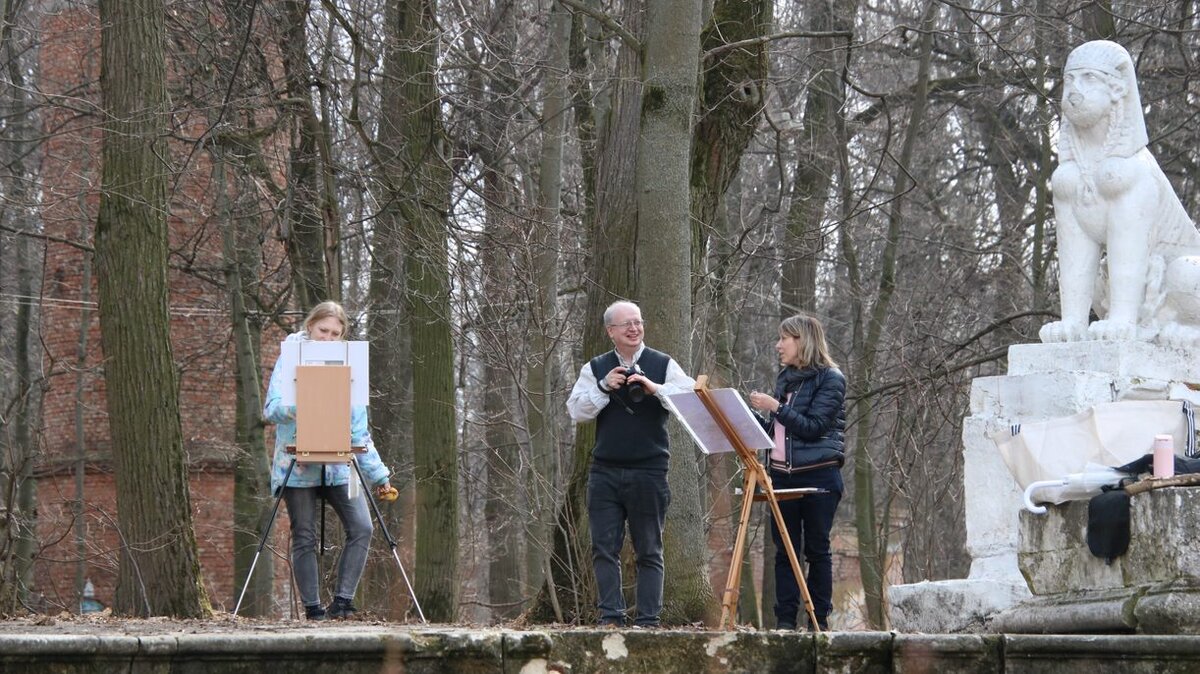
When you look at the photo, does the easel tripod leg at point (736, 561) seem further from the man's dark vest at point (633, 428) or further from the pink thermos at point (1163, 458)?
the pink thermos at point (1163, 458)

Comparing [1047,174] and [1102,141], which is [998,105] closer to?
[1047,174]

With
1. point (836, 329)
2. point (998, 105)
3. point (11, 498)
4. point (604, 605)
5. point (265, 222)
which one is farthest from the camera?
point (836, 329)

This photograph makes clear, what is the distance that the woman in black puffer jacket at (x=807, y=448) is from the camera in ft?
30.1

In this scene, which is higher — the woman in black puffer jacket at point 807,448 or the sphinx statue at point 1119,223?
the sphinx statue at point 1119,223

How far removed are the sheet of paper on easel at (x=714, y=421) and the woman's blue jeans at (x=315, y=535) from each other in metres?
2.65

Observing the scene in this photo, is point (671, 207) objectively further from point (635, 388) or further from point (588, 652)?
point (588, 652)

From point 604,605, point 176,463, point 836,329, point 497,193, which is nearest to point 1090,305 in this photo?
point 604,605

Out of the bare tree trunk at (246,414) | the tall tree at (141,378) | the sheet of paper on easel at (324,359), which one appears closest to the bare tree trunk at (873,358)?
the bare tree trunk at (246,414)

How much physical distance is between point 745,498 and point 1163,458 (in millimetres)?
2067

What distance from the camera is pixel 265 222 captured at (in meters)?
18.7

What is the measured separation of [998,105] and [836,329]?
22.4 feet

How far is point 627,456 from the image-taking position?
8.52 meters

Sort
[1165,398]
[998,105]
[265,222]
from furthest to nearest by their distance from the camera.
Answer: [998,105] → [265,222] → [1165,398]

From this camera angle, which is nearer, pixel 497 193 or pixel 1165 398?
pixel 1165 398
